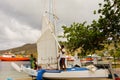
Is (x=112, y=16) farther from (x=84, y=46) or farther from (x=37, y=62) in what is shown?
(x=37, y=62)

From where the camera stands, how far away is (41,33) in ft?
89.9

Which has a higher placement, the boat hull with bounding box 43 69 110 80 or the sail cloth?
the sail cloth

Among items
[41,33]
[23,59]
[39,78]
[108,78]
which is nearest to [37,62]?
[41,33]

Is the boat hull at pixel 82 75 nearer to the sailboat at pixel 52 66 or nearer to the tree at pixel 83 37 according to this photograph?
the sailboat at pixel 52 66

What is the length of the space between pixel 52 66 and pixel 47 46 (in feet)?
7.47

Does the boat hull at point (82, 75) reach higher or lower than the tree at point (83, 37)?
lower

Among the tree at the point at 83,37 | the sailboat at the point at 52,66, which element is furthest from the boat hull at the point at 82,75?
the tree at the point at 83,37

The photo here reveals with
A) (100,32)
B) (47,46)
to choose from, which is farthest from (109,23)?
(47,46)

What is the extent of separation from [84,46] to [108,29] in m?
3.12

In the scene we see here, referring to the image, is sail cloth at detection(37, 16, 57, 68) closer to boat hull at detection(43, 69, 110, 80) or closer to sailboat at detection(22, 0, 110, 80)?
sailboat at detection(22, 0, 110, 80)

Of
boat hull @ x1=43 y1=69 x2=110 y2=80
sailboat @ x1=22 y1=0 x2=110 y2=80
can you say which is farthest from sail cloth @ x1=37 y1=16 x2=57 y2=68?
boat hull @ x1=43 y1=69 x2=110 y2=80

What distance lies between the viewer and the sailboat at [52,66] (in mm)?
19938

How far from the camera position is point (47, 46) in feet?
85.3

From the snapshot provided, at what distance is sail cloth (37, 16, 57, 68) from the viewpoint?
2490cm
